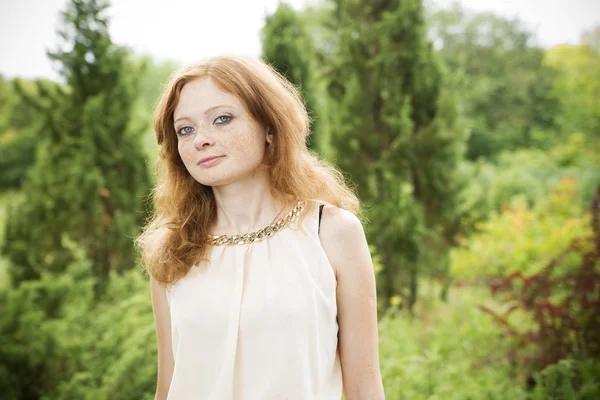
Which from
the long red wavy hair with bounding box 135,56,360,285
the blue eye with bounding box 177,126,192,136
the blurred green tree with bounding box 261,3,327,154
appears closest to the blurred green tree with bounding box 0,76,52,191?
the blurred green tree with bounding box 261,3,327,154

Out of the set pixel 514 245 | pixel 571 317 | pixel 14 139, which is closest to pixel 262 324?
pixel 571 317

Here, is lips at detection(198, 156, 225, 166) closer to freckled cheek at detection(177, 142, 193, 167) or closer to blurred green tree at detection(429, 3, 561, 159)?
freckled cheek at detection(177, 142, 193, 167)

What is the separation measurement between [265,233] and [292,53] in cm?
434

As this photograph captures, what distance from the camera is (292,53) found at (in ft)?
18.0

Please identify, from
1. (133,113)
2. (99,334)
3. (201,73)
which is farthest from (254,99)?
(133,113)

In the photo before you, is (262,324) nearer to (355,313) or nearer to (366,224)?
(355,313)

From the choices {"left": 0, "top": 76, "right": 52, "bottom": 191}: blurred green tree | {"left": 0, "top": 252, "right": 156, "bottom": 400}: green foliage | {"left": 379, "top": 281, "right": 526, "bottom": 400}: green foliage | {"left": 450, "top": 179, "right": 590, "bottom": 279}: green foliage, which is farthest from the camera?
{"left": 0, "top": 76, "right": 52, "bottom": 191}: blurred green tree

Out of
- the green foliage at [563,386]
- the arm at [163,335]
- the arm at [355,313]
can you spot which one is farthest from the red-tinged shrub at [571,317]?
the arm at [163,335]

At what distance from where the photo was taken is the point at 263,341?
4.56ft

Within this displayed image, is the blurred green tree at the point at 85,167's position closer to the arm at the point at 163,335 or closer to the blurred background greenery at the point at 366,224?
the blurred background greenery at the point at 366,224

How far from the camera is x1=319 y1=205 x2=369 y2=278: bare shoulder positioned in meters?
1.46

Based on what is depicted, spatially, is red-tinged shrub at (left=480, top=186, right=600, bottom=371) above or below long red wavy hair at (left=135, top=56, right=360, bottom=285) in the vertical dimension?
below

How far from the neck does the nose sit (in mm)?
185

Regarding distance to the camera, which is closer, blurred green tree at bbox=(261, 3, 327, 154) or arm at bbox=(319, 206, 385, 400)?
arm at bbox=(319, 206, 385, 400)
